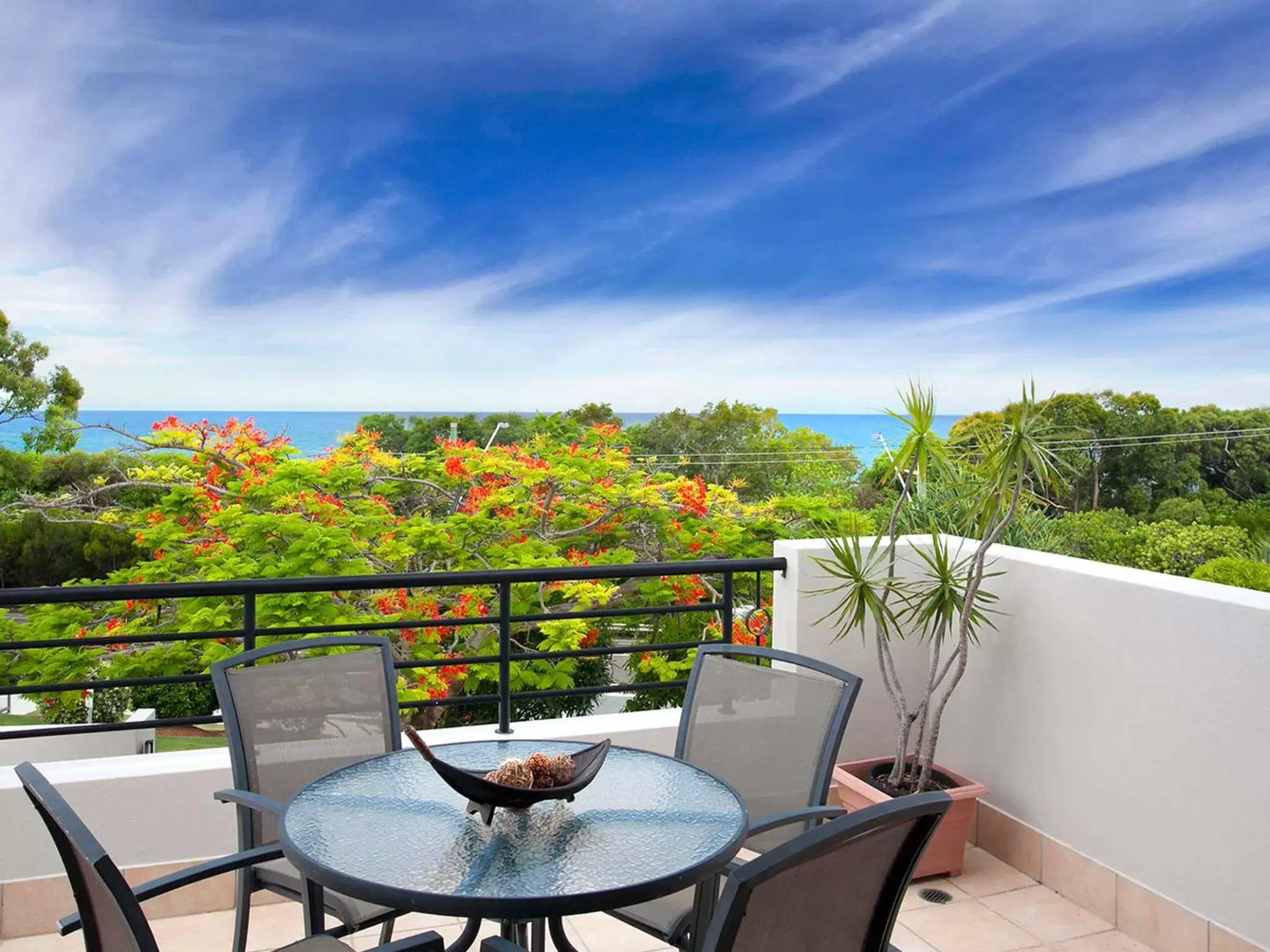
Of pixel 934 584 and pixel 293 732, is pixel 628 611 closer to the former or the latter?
pixel 934 584

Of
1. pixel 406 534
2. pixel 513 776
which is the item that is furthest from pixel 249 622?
pixel 406 534

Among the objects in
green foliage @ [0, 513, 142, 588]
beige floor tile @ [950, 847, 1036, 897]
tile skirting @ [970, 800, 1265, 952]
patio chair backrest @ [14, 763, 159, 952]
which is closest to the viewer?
patio chair backrest @ [14, 763, 159, 952]

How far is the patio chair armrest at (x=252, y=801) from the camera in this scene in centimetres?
190

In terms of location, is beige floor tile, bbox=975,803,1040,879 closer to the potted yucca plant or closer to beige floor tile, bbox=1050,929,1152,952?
the potted yucca plant

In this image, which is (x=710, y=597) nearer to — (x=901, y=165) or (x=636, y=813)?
(x=636, y=813)

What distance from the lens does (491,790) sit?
1.71m

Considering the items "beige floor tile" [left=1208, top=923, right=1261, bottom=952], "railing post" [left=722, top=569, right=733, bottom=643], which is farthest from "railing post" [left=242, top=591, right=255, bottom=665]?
"beige floor tile" [left=1208, top=923, right=1261, bottom=952]

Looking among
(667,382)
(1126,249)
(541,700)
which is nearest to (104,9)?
(541,700)

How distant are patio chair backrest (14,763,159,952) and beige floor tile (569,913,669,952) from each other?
1.57m

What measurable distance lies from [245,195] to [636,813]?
75.6 ft

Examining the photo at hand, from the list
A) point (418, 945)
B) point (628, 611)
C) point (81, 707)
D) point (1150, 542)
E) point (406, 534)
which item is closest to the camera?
point (418, 945)

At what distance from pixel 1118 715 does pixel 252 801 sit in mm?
2387

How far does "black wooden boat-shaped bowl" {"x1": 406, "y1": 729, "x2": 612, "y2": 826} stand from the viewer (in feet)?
5.57

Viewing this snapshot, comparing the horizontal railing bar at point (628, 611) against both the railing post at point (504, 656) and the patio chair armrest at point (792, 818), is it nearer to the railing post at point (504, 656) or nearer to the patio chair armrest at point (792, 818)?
the railing post at point (504, 656)
